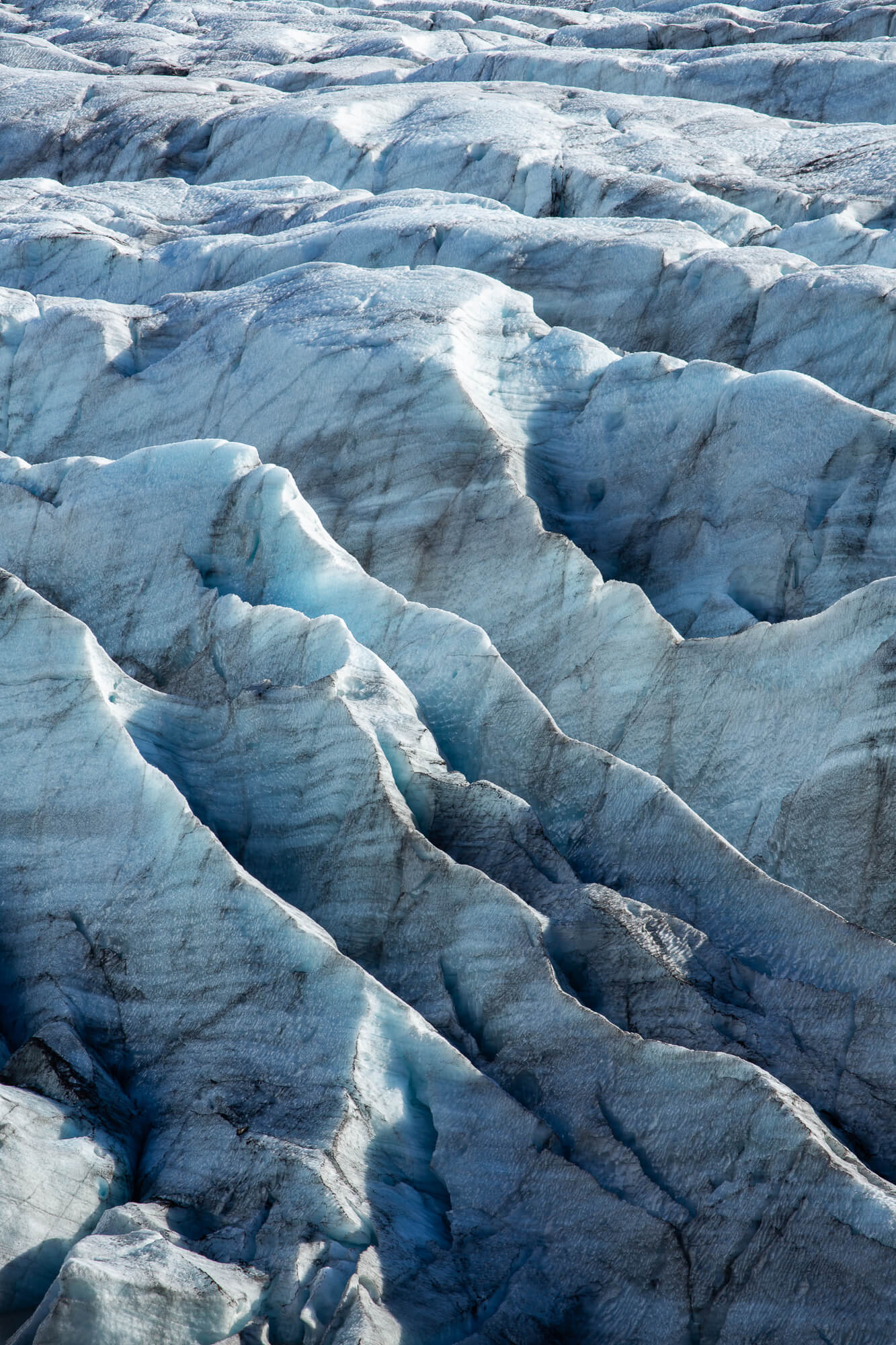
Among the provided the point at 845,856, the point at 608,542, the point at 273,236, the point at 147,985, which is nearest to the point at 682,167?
the point at 273,236

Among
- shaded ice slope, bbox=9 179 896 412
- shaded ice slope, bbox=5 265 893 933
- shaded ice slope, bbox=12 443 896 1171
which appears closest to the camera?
shaded ice slope, bbox=12 443 896 1171

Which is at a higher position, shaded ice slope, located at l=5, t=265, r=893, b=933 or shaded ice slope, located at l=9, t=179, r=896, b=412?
shaded ice slope, located at l=9, t=179, r=896, b=412

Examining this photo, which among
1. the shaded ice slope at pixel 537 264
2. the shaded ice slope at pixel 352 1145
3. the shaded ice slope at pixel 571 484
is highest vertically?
the shaded ice slope at pixel 537 264

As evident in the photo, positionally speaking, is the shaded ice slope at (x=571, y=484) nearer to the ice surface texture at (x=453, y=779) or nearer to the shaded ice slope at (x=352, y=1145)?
the ice surface texture at (x=453, y=779)

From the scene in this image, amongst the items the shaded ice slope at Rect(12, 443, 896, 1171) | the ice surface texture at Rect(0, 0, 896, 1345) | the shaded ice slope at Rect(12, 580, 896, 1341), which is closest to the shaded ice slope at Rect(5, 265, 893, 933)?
the ice surface texture at Rect(0, 0, 896, 1345)

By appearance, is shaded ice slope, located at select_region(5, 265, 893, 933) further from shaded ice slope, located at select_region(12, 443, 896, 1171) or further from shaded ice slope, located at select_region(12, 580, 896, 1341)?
shaded ice slope, located at select_region(12, 580, 896, 1341)

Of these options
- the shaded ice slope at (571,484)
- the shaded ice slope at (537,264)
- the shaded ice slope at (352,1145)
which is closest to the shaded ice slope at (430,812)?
the shaded ice slope at (352,1145)

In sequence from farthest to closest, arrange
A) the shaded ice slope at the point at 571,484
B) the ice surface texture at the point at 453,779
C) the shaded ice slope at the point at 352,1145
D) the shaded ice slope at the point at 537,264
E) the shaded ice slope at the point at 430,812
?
1. the shaded ice slope at the point at 537,264
2. the shaded ice slope at the point at 571,484
3. the shaded ice slope at the point at 430,812
4. the ice surface texture at the point at 453,779
5. the shaded ice slope at the point at 352,1145

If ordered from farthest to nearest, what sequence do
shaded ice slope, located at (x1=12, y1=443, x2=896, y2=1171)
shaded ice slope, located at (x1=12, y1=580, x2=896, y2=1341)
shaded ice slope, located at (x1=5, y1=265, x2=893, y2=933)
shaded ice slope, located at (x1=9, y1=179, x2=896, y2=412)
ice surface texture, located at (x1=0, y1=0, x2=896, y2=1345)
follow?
shaded ice slope, located at (x1=9, y1=179, x2=896, y2=412) → shaded ice slope, located at (x1=5, y1=265, x2=893, y2=933) → shaded ice slope, located at (x1=12, y1=443, x2=896, y2=1171) → ice surface texture, located at (x1=0, y1=0, x2=896, y2=1345) → shaded ice slope, located at (x1=12, y1=580, x2=896, y2=1341)

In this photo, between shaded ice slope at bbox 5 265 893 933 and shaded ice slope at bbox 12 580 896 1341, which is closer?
shaded ice slope at bbox 12 580 896 1341

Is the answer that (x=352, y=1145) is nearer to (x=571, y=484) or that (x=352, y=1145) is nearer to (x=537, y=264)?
(x=571, y=484)
